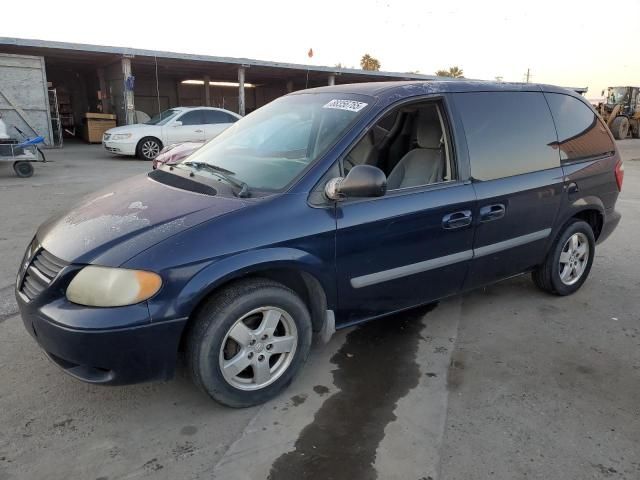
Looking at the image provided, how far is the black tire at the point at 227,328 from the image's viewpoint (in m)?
2.45

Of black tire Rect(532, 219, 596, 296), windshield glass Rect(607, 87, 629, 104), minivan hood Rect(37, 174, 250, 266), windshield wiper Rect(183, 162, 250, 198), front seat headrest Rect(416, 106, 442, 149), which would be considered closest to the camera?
minivan hood Rect(37, 174, 250, 266)

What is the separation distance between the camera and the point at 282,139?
332cm

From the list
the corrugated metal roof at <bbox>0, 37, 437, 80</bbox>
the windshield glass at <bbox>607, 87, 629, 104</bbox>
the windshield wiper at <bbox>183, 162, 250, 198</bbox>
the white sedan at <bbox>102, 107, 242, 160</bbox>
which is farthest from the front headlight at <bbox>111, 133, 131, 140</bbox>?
the windshield glass at <bbox>607, 87, 629, 104</bbox>

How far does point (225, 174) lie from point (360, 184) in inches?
37.6

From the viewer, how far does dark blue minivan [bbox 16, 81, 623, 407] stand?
2.33m

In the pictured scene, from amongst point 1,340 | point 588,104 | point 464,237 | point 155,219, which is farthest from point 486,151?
point 1,340

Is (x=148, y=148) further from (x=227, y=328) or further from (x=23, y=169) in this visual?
(x=227, y=328)

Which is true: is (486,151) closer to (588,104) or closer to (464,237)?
(464,237)

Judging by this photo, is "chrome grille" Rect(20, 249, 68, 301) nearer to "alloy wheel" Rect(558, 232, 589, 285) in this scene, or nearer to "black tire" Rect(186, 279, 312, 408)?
"black tire" Rect(186, 279, 312, 408)

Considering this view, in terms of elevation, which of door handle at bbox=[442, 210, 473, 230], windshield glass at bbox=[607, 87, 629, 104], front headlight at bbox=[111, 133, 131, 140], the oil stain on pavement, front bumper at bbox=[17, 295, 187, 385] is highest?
windshield glass at bbox=[607, 87, 629, 104]

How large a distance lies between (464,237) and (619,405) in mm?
1295

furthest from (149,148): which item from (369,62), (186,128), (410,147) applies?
(369,62)

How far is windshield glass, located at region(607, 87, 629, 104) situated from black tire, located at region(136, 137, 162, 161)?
26.9 m

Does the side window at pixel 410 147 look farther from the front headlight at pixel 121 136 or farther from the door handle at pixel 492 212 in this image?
the front headlight at pixel 121 136
